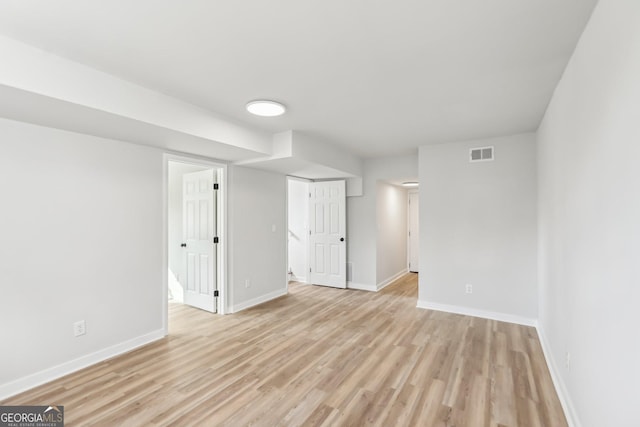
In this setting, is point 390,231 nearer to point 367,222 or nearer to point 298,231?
point 367,222

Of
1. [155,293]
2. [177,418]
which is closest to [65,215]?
[155,293]

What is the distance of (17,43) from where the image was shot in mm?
1873

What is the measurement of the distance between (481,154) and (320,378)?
3544 millimetres

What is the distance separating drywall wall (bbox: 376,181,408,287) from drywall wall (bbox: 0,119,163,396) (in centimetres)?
379

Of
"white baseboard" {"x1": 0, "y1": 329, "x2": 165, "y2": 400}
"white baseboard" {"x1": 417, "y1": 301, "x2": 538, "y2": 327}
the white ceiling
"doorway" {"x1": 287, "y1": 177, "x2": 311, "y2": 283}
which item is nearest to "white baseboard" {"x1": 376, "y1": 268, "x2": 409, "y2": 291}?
"white baseboard" {"x1": 417, "y1": 301, "x2": 538, "y2": 327}

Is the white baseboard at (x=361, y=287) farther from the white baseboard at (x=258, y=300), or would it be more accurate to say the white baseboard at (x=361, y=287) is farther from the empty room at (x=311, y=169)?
the white baseboard at (x=258, y=300)

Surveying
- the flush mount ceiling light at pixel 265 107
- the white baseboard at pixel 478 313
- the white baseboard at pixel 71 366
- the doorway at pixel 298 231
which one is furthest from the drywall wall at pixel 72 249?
the white baseboard at pixel 478 313

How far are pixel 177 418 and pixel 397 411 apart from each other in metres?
1.54

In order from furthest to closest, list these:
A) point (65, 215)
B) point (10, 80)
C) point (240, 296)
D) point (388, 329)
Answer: point (240, 296)
point (388, 329)
point (65, 215)
point (10, 80)

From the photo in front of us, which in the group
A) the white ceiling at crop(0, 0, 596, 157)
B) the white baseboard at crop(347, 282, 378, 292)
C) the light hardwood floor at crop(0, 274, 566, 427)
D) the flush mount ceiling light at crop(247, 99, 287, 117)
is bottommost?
the light hardwood floor at crop(0, 274, 566, 427)

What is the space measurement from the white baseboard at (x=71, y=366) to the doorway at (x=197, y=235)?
1.02 meters

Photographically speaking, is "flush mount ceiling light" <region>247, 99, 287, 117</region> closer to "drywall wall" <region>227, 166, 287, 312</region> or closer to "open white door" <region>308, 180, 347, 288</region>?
"drywall wall" <region>227, 166, 287, 312</region>

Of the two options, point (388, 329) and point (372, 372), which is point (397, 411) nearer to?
point (372, 372)

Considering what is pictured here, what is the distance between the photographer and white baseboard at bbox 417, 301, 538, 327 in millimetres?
3944
